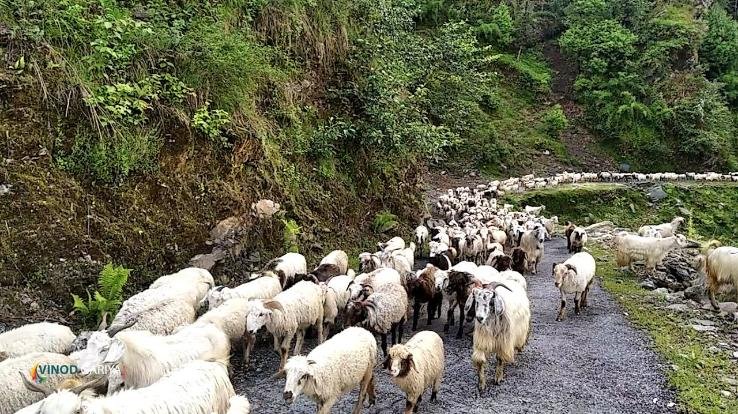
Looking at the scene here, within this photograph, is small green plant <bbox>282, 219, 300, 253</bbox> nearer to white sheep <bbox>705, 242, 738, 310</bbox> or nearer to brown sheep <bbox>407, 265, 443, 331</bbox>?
brown sheep <bbox>407, 265, 443, 331</bbox>

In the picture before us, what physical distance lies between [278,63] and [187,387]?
10522 mm

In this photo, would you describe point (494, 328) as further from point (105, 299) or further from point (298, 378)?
point (105, 299)

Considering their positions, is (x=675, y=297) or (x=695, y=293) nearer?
(x=695, y=293)

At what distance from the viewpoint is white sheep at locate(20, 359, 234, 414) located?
4.32m

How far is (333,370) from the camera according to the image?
6418 millimetres

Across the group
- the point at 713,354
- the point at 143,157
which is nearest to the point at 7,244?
the point at 143,157

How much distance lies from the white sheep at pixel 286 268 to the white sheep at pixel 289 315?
4.76 feet

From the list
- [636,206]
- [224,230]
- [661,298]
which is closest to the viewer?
[224,230]

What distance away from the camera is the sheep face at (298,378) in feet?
19.7

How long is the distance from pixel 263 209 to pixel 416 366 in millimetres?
5978

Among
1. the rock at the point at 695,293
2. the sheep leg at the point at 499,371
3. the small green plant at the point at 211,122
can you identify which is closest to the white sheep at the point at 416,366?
the sheep leg at the point at 499,371

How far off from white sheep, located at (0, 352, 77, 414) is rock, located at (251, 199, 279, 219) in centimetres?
587

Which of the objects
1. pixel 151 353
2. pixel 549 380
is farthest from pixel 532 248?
pixel 151 353

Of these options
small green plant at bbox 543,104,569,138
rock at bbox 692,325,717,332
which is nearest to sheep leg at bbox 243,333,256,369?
rock at bbox 692,325,717,332
